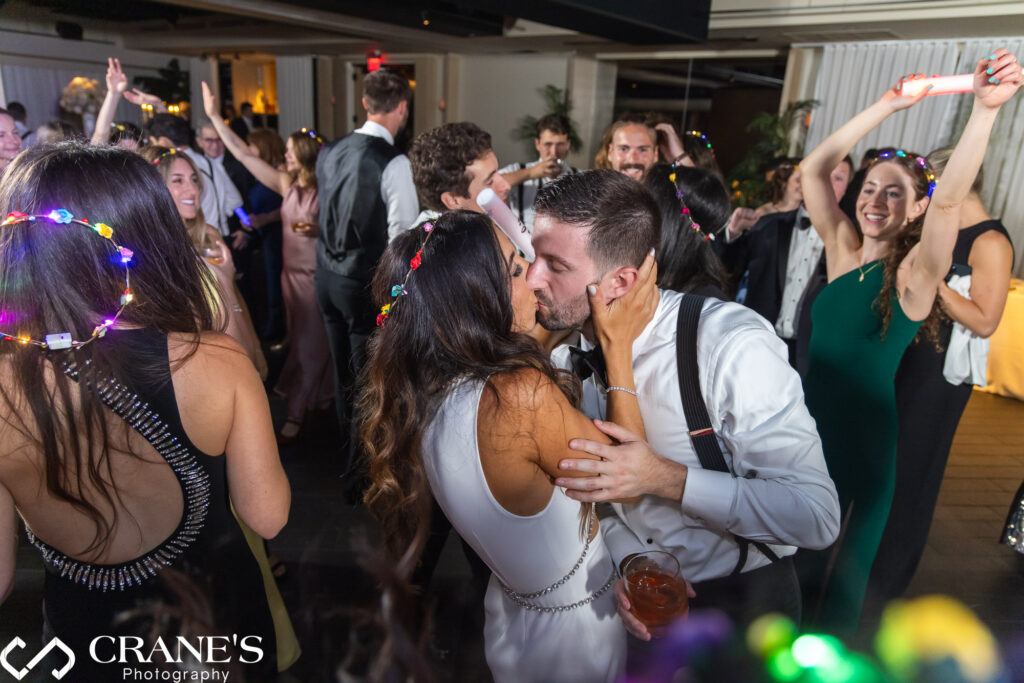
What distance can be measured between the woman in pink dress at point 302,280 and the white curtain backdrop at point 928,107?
574cm

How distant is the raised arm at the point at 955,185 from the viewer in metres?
1.44

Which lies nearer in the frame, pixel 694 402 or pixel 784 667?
pixel 694 402

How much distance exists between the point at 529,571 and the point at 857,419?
4.60ft

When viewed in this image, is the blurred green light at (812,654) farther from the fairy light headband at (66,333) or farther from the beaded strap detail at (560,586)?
the fairy light headband at (66,333)

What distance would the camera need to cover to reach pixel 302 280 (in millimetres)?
4016

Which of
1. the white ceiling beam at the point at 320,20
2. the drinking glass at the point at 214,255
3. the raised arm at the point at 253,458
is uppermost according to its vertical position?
the white ceiling beam at the point at 320,20

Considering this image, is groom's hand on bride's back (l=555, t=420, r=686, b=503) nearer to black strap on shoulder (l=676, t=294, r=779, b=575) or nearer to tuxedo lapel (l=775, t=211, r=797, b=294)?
black strap on shoulder (l=676, t=294, r=779, b=575)

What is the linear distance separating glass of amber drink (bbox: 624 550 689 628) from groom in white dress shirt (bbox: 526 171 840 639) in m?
0.04

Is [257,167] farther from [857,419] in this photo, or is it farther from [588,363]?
[857,419]

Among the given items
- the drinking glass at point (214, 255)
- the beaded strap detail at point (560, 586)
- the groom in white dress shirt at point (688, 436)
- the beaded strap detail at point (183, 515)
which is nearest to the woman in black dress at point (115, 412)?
the beaded strap detail at point (183, 515)

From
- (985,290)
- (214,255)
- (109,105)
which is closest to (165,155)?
(109,105)

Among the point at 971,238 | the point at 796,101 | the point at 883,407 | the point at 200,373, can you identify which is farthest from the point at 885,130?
the point at 200,373

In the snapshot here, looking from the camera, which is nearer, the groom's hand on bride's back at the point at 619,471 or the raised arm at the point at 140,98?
the groom's hand on bride's back at the point at 619,471

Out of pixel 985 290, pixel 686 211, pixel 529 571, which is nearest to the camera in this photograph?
pixel 529 571
